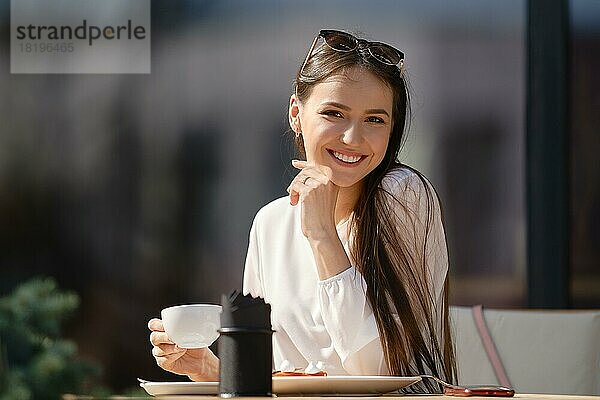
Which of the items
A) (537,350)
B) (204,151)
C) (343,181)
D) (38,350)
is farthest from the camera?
(204,151)

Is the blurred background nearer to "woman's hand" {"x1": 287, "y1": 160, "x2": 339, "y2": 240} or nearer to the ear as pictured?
the ear

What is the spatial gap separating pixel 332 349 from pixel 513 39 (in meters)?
1.88

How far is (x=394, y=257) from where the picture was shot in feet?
6.91

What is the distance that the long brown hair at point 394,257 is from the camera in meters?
1.97

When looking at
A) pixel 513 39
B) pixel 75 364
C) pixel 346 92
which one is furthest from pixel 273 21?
pixel 75 364

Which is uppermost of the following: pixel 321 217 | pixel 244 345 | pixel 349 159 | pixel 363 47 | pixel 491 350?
pixel 363 47

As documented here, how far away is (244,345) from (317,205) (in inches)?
26.8

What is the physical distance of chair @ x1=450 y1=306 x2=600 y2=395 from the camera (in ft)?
7.97

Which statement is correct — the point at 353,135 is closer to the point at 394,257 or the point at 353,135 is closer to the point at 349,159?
the point at 349,159

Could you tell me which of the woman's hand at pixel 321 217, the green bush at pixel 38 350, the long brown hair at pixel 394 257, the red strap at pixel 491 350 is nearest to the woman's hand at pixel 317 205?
the woman's hand at pixel 321 217

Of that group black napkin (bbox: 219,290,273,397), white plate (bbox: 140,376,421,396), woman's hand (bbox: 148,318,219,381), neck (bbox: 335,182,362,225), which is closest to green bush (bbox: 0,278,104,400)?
black napkin (bbox: 219,290,273,397)

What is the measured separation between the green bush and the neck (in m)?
1.64

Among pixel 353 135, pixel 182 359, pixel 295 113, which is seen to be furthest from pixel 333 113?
pixel 182 359

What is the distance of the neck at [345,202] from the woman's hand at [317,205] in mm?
143
